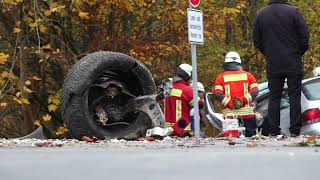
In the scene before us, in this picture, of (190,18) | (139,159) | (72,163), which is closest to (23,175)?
(72,163)

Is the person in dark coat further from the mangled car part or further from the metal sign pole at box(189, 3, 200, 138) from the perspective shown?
the mangled car part

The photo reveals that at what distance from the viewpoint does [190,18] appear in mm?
8211

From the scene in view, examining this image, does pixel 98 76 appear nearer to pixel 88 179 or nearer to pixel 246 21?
pixel 88 179

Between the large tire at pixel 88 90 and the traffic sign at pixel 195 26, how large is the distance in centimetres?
78

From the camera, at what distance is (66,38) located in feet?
56.0

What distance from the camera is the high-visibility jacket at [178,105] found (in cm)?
1134

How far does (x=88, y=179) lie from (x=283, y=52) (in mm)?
6283

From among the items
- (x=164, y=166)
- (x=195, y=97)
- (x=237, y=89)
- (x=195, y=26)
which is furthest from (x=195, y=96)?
(x=164, y=166)

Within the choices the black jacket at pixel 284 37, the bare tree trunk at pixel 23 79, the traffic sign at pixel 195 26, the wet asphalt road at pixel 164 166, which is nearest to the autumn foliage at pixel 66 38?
the bare tree trunk at pixel 23 79

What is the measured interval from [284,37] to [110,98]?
220 cm

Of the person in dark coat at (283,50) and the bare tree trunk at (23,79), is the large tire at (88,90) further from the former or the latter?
the bare tree trunk at (23,79)

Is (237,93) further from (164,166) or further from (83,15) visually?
(164,166)

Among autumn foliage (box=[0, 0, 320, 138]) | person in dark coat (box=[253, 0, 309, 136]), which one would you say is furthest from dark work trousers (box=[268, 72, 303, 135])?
autumn foliage (box=[0, 0, 320, 138])

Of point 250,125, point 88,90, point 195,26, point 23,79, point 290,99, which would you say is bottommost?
point 250,125
